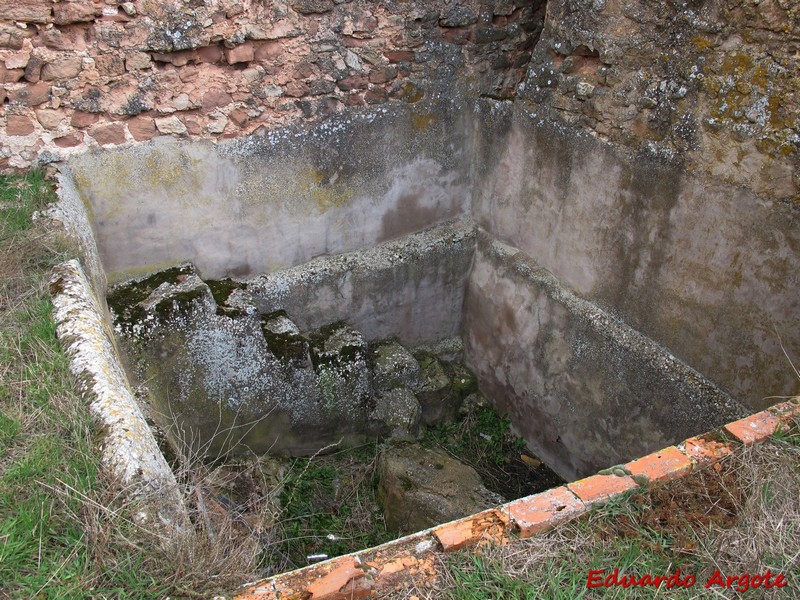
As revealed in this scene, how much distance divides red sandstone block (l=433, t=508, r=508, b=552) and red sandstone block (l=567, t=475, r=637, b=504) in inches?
11.0

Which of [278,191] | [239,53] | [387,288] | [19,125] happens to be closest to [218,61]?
[239,53]

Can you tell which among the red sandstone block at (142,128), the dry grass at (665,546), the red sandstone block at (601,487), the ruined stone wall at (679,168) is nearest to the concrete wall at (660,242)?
the ruined stone wall at (679,168)

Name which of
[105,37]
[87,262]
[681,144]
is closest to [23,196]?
[87,262]

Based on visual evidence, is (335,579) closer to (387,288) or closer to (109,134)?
(109,134)

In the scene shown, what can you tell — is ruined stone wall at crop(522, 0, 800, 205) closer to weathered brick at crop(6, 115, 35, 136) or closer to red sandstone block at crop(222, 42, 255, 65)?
red sandstone block at crop(222, 42, 255, 65)

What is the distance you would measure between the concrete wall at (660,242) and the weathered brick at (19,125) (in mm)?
2671

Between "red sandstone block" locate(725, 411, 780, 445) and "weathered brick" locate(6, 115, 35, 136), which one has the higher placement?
"weathered brick" locate(6, 115, 35, 136)

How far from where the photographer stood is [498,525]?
83.9 inches

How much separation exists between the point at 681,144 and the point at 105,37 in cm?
288

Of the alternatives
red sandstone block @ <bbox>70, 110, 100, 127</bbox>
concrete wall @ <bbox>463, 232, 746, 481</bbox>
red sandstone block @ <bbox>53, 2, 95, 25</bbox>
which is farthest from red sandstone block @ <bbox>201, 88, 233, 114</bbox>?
concrete wall @ <bbox>463, 232, 746, 481</bbox>

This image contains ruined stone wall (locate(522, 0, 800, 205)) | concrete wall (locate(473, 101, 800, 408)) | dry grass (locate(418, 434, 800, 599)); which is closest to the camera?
dry grass (locate(418, 434, 800, 599))

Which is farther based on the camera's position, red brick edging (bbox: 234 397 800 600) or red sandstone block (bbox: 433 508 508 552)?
red sandstone block (bbox: 433 508 508 552)

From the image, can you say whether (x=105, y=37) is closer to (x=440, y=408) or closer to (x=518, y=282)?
(x=518, y=282)

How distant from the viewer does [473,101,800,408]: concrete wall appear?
3.18 metres
